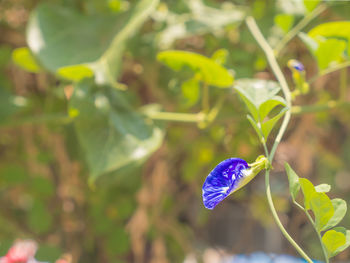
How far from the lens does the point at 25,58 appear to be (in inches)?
25.1

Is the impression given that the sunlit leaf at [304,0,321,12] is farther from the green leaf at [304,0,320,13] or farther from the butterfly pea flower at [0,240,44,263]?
the butterfly pea flower at [0,240,44,263]

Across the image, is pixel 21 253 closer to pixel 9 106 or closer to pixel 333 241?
pixel 9 106

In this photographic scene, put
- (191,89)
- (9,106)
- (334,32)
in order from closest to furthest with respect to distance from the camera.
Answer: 1. (334,32)
2. (191,89)
3. (9,106)

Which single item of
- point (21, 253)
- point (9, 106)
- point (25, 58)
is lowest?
point (21, 253)

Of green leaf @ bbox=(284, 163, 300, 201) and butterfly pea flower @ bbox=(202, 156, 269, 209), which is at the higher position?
butterfly pea flower @ bbox=(202, 156, 269, 209)

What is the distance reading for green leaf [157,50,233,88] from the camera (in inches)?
20.8

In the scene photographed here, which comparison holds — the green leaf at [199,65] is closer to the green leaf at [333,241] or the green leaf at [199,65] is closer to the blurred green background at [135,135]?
the blurred green background at [135,135]

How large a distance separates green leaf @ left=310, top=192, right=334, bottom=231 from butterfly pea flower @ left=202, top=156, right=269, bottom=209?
0.04 m

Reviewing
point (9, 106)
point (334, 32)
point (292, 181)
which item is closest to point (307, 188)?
point (292, 181)

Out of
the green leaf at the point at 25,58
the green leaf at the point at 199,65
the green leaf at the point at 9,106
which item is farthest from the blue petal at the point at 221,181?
the green leaf at the point at 9,106

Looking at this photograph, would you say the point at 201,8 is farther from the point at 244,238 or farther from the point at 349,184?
the point at 349,184

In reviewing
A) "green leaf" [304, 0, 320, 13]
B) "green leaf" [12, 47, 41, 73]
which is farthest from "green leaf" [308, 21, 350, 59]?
"green leaf" [12, 47, 41, 73]

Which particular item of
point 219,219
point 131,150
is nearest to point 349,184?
point 219,219

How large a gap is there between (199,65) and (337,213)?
275 mm
